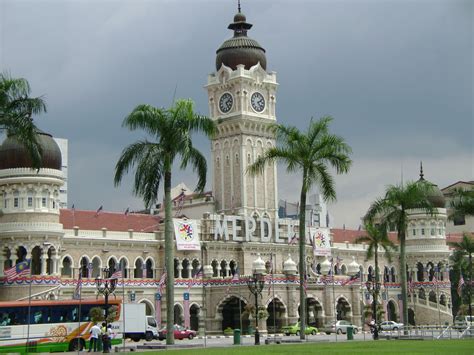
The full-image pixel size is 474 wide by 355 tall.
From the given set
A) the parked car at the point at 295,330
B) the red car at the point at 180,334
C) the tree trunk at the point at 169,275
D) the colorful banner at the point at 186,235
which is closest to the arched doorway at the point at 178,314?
the colorful banner at the point at 186,235

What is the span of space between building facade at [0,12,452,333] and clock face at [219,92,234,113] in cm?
12

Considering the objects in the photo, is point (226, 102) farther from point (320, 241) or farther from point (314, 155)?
point (314, 155)

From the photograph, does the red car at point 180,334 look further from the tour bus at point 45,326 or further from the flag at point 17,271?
the tour bus at point 45,326

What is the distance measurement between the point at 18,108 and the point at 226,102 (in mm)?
50271

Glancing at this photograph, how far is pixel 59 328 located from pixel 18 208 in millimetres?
21359

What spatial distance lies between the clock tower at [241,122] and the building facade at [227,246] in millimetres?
120

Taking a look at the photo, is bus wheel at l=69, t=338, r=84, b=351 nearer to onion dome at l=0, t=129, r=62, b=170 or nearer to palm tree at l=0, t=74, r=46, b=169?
palm tree at l=0, t=74, r=46, b=169

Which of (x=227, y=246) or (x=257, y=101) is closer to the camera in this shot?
(x=227, y=246)

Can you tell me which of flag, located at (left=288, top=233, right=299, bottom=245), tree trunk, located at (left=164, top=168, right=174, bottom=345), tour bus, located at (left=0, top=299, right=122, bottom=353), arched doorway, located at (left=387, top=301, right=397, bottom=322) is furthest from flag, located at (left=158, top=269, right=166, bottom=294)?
arched doorway, located at (left=387, top=301, right=397, bottom=322)

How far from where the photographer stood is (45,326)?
48688 mm

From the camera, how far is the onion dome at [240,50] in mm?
90562

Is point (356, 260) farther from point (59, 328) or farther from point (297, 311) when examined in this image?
point (59, 328)

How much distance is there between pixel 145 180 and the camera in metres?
47.0

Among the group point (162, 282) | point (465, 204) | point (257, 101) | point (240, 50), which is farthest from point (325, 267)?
point (240, 50)
